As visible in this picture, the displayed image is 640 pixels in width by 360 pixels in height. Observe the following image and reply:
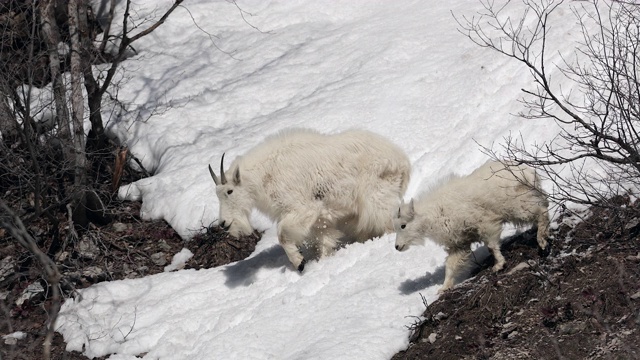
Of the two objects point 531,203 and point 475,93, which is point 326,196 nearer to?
point 531,203

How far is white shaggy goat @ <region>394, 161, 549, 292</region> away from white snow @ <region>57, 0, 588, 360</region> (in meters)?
0.60

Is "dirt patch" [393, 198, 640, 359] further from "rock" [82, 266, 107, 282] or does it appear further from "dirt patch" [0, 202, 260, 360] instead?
"rock" [82, 266, 107, 282]

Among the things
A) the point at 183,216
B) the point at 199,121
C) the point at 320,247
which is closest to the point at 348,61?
the point at 199,121

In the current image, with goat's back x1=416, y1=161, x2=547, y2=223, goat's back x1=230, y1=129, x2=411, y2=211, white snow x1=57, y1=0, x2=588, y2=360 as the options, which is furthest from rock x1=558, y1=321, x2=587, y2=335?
goat's back x1=230, y1=129, x2=411, y2=211

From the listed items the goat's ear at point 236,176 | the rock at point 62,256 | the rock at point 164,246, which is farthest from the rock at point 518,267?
the rock at point 62,256

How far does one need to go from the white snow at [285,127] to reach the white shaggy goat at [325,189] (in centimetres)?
28

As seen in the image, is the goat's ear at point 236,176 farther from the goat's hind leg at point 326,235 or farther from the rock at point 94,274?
the rock at point 94,274

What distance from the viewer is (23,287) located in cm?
1134

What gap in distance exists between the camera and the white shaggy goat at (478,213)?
7.73 meters

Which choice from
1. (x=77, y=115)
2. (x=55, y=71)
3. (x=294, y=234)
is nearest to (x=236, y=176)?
(x=294, y=234)

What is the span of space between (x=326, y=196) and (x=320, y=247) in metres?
0.63

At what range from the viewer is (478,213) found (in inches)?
308

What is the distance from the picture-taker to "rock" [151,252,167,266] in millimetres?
11529

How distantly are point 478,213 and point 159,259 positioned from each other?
5343 millimetres
